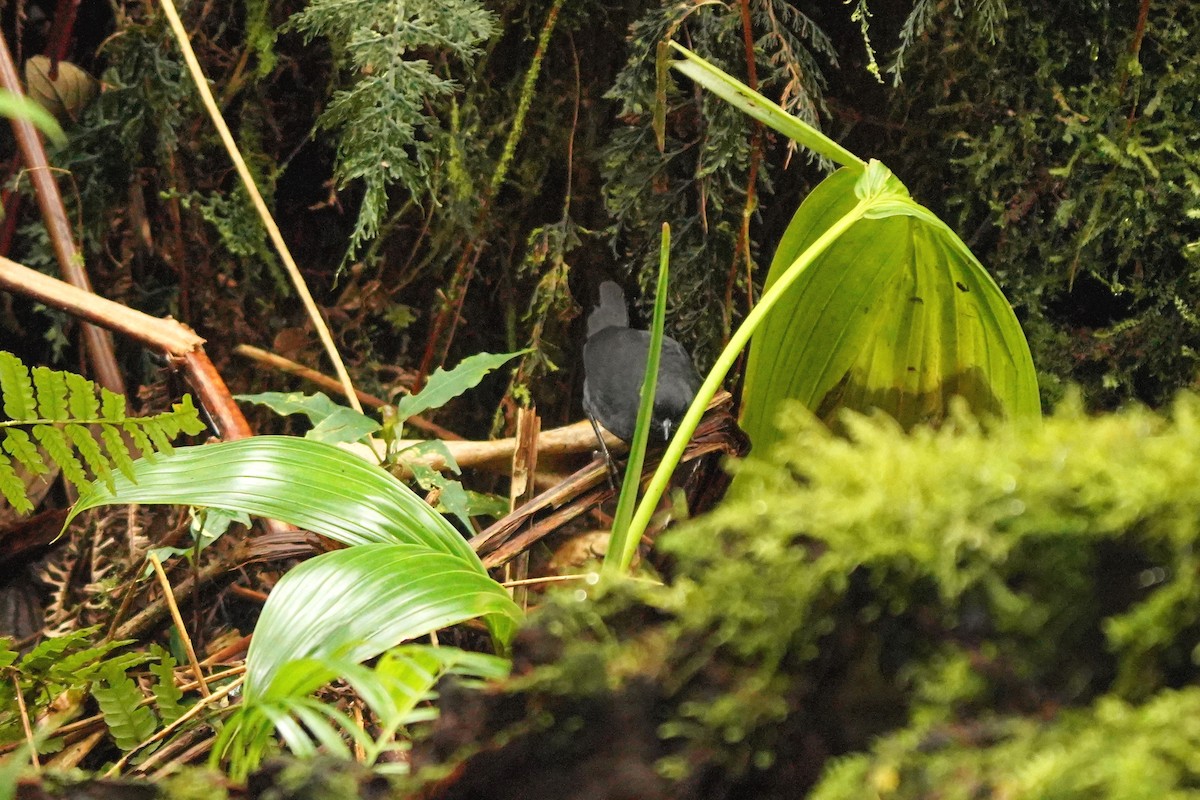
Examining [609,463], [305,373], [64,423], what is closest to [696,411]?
[609,463]

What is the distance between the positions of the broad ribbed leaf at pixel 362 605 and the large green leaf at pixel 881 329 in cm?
60

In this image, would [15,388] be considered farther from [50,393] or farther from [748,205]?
[748,205]

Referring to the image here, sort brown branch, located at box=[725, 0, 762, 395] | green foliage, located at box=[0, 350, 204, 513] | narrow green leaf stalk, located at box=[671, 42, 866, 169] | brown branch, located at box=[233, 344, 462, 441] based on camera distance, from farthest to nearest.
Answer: brown branch, located at box=[233, 344, 462, 441] < brown branch, located at box=[725, 0, 762, 395] < narrow green leaf stalk, located at box=[671, 42, 866, 169] < green foliage, located at box=[0, 350, 204, 513]

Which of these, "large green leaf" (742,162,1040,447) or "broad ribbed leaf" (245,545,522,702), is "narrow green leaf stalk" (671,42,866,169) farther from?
"broad ribbed leaf" (245,545,522,702)

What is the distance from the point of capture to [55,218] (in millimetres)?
1689

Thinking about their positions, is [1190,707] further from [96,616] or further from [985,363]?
[96,616]

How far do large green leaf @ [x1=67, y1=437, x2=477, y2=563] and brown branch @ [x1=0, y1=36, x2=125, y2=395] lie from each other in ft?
2.67

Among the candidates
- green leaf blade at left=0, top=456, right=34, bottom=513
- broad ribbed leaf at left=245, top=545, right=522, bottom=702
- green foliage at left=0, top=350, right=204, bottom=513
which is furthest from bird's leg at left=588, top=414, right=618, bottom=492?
green leaf blade at left=0, top=456, right=34, bottom=513

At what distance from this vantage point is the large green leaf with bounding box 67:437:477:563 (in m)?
0.95

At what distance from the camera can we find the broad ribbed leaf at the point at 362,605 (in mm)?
748

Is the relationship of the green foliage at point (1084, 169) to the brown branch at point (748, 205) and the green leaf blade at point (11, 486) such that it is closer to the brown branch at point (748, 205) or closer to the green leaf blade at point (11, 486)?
the brown branch at point (748, 205)

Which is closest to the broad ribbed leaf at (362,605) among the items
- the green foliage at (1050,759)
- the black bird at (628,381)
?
the green foliage at (1050,759)

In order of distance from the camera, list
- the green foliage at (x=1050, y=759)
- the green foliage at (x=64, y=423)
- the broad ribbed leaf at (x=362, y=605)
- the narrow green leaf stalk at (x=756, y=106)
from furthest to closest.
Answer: the narrow green leaf stalk at (x=756, y=106) < the green foliage at (x=64, y=423) < the broad ribbed leaf at (x=362, y=605) < the green foliage at (x=1050, y=759)

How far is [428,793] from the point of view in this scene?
528 millimetres
